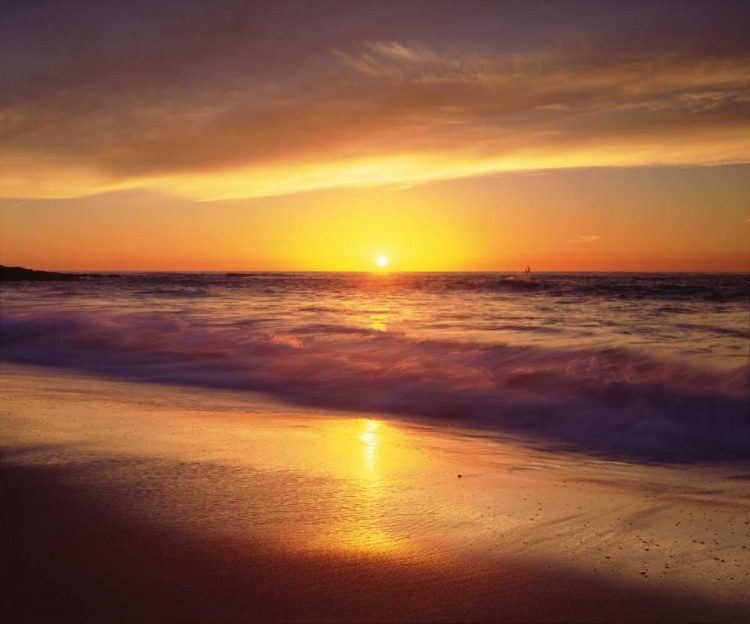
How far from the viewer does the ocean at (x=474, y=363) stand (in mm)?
7398

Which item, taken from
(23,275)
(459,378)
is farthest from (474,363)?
(23,275)

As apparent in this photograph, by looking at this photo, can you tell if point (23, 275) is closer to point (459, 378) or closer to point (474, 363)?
point (474, 363)

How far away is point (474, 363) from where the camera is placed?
10.8m

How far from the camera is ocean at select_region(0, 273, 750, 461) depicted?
7.40m

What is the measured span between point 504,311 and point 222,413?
15357mm

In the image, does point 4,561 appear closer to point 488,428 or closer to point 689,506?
point 689,506

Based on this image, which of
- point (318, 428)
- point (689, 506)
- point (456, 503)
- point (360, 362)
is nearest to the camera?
point (456, 503)

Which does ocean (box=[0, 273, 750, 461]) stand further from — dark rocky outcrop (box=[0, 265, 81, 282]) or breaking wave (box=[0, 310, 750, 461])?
dark rocky outcrop (box=[0, 265, 81, 282])

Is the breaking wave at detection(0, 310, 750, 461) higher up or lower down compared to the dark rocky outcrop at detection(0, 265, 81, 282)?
lower down

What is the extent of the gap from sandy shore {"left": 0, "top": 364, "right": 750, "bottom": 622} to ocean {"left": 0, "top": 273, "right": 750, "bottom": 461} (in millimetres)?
1900

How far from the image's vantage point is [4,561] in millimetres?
2809

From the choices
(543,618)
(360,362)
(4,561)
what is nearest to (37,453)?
(4,561)

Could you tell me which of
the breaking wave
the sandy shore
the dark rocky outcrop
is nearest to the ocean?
the breaking wave

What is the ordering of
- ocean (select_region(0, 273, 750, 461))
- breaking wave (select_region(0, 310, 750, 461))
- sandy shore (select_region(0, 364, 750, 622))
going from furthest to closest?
ocean (select_region(0, 273, 750, 461)) → breaking wave (select_region(0, 310, 750, 461)) → sandy shore (select_region(0, 364, 750, 622))
